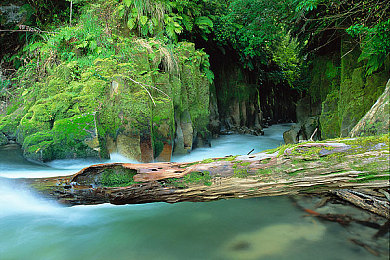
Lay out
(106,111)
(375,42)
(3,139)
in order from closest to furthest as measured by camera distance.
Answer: (375,42) < (106,111) < (3,139)

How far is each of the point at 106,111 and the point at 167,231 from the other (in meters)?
3.54

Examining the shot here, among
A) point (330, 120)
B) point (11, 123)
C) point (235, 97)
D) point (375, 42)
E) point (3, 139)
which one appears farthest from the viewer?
point (235, 97)

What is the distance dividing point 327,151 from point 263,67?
14.1 meters

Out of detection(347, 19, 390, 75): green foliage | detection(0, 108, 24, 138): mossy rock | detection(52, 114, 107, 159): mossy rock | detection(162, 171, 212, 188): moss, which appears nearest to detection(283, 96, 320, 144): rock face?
detection(347, 19, 390, 75): green foliage

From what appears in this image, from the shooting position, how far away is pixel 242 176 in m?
2.48

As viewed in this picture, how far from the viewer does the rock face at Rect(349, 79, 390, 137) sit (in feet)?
9.21

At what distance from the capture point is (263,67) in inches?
→ 610

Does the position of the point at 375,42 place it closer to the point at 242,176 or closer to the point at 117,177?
the point at 242,176

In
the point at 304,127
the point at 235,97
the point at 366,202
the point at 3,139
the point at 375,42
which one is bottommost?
the point at 366,202

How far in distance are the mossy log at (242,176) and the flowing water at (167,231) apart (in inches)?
16.0

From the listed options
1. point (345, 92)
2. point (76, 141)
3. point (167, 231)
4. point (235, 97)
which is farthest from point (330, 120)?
point (235, 97)

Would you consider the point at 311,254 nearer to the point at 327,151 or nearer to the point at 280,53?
the point at 327,151

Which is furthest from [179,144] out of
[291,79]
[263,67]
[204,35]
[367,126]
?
[291,79]

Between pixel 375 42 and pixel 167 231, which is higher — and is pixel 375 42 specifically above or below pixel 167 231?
above
